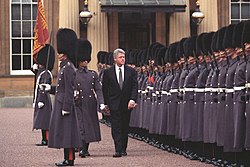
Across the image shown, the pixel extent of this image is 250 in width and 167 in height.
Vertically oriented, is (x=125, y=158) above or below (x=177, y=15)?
below

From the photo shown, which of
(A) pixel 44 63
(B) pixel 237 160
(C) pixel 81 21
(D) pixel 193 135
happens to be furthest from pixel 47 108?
(C) pixel 81 21

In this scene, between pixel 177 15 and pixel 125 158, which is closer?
pixel 125 158

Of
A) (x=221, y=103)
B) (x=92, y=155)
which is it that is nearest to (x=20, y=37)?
(x=92, y=155)

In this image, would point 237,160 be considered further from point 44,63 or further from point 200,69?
point 44,63

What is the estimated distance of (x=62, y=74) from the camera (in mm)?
13766

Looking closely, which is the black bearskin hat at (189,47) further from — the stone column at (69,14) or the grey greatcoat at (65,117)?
the stone column at (69,14)

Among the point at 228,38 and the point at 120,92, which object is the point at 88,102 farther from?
the point at 228,38

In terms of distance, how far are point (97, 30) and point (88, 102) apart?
1790cm

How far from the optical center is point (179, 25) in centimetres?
3441

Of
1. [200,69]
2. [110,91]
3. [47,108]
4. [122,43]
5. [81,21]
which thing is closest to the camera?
[200,69]

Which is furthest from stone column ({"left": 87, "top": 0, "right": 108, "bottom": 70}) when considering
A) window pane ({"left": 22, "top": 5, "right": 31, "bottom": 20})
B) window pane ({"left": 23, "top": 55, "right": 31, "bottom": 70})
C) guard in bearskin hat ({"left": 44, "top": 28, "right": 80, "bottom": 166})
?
guard in bearskin hat ({"left": 44, "top": 28, "right": 80, "bottom": 166})

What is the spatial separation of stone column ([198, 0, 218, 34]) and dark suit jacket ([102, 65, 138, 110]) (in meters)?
18.1

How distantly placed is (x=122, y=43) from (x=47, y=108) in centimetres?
1928

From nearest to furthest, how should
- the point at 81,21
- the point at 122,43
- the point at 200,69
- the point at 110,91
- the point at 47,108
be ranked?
1. the point at 200,69
2. the point at 110,91
3. the point at 47,108
4. the point at 81,21
5. the point at 122,43
